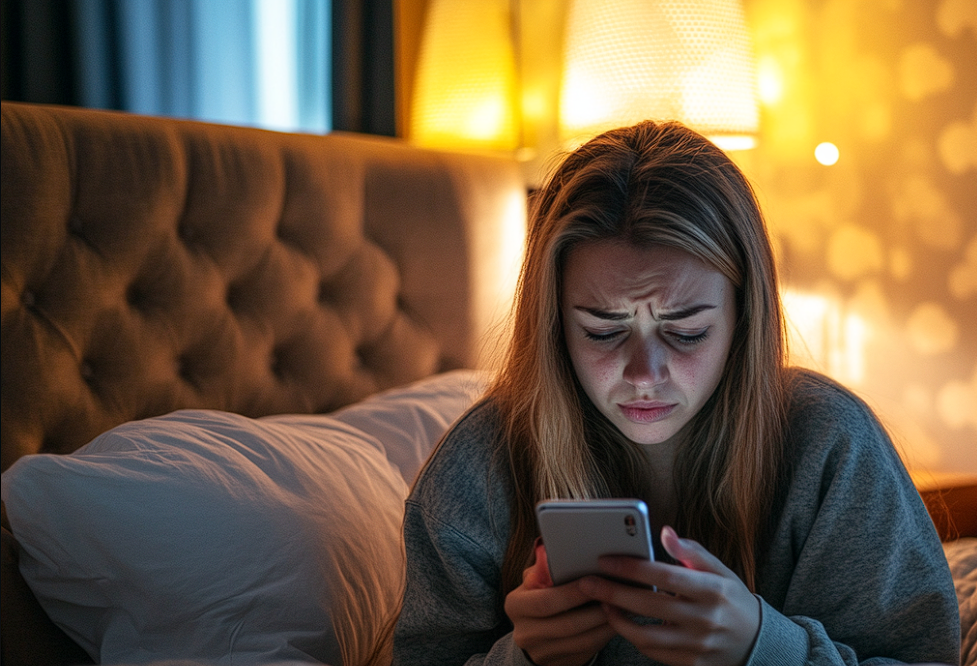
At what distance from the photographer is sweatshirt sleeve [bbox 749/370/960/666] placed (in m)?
0.94

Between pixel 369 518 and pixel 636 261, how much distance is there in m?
0.58

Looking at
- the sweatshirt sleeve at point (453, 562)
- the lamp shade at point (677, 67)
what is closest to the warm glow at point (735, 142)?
the lamp shade at point (677, 67)

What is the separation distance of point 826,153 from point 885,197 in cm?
21

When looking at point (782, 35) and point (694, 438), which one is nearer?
point (694, 438)

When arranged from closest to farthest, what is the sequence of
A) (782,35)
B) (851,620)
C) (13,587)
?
(851,620), (13,587), (782,35)

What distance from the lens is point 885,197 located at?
1.89m

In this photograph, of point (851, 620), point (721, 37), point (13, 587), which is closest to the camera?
point (851, 620)

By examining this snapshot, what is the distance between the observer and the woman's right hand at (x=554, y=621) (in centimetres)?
86

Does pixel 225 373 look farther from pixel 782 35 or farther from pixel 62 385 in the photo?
pixel 782 35

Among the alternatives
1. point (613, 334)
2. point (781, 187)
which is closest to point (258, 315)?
point (613, 334)

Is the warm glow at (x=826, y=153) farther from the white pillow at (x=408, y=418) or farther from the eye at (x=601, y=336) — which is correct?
the eye at (x=601, y=336)

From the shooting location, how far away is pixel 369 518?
1223mm

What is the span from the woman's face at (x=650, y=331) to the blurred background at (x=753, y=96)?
0.64 meters

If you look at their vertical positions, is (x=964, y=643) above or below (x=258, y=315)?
below
